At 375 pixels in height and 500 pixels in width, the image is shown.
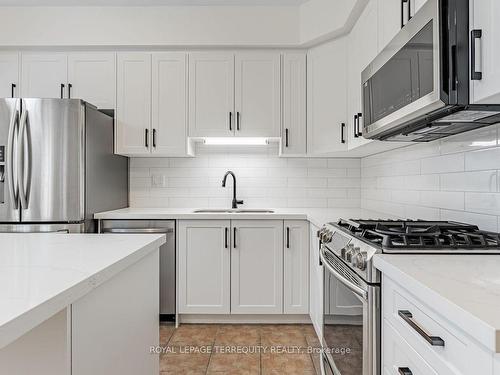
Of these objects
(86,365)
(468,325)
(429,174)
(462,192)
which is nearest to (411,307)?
(468,325)

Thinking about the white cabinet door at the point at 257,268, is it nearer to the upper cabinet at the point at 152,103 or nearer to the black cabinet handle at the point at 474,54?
the upper cabinet at the point at 152,103

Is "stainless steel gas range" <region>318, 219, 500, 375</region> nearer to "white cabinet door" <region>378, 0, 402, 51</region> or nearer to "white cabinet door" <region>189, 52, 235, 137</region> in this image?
"white cabinet door" <region>378, 0, 402, 51</region>

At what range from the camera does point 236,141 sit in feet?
10.6

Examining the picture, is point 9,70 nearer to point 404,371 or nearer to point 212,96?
point 212,96

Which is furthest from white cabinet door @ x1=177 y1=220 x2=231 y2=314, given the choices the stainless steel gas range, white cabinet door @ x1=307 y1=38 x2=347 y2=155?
the stainless steel gas range

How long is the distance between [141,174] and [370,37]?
2246mm

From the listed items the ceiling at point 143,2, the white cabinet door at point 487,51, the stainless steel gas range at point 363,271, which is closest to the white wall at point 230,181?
the ceiling at point 143,2

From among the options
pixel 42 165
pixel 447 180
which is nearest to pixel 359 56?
pixel 447 180

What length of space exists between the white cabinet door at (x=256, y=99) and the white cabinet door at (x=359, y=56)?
24.2 inches

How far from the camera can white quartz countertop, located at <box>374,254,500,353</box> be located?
655mm

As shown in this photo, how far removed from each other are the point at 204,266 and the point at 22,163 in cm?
151

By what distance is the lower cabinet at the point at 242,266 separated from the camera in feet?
9.16

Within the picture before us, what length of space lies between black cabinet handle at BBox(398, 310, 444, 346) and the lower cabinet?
1.78m

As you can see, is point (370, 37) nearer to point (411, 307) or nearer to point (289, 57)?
point (289, 57)
